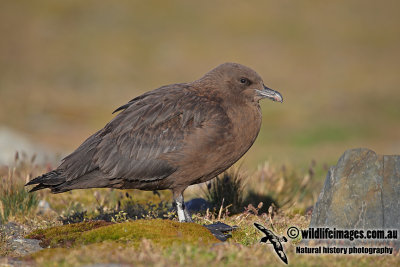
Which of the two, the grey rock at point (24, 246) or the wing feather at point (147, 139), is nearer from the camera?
the grey rock at point (24, 246)

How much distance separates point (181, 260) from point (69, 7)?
58.1 m

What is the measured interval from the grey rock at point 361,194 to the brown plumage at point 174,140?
1434mm

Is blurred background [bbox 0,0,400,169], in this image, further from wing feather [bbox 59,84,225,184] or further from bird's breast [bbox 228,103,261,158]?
wing feather [bbox 59,84,225,184]

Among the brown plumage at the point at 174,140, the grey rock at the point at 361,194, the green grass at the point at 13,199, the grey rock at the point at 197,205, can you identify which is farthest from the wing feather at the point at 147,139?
the grey rock at the point at 197,205

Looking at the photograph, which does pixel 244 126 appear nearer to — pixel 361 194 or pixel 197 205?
pixel 361 194

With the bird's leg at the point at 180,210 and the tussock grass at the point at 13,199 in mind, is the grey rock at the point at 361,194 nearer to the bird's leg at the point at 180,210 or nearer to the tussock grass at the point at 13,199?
the bird's leg at the point at 180,210

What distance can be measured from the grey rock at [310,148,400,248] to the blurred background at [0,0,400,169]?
45.1 feet

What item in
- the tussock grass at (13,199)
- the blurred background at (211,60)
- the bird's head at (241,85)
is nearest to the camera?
the bird's head at (241,85)

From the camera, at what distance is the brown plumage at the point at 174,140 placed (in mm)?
7230

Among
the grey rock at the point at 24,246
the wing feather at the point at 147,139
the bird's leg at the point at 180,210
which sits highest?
the wing feather at the point at 147,139

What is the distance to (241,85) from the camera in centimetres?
782

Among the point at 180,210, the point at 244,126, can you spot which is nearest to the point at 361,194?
the point at 244,126

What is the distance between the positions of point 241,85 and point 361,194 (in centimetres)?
237

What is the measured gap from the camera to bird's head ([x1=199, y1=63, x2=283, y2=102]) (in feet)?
25.6
